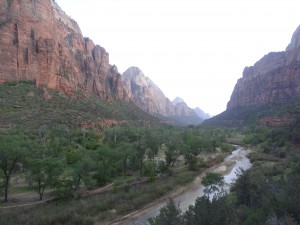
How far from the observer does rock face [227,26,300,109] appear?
142m

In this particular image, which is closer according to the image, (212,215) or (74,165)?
(212,215)

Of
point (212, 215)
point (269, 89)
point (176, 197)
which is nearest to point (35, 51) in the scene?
point (176, 197)

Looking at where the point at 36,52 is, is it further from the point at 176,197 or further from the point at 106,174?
the point at 176,197

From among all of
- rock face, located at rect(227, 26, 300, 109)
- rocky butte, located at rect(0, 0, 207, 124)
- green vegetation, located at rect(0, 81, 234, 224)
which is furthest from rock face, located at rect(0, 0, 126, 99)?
rock face, located at rect(227, 26, 300, 109)

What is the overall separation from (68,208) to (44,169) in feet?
19.2

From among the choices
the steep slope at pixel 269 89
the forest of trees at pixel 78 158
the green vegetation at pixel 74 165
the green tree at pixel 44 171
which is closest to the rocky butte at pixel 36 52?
the green vegetation at pixel 74 165

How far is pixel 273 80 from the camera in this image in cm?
15588

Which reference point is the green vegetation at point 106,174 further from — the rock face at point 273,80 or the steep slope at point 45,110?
the rock face at point 273,80

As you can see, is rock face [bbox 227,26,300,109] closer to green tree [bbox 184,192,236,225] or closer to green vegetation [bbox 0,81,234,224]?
green vegetation [bbox 0,81,234,224]

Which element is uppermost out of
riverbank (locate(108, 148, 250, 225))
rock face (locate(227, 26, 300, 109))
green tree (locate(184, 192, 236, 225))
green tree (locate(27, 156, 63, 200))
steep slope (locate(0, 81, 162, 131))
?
rock face (locate(227, 26, 300, 109))

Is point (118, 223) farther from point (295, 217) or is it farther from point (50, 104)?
point (50, 104)

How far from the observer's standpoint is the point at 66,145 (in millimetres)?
53531

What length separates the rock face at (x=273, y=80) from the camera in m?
142

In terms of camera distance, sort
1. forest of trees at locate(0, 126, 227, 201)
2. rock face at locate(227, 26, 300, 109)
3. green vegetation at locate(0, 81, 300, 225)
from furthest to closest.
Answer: rock face at locate(227, 26, 300, 109), forest of trees at locate(0, 126, 227, 201), green vegetation at locate(0, 81, 300, 225)
